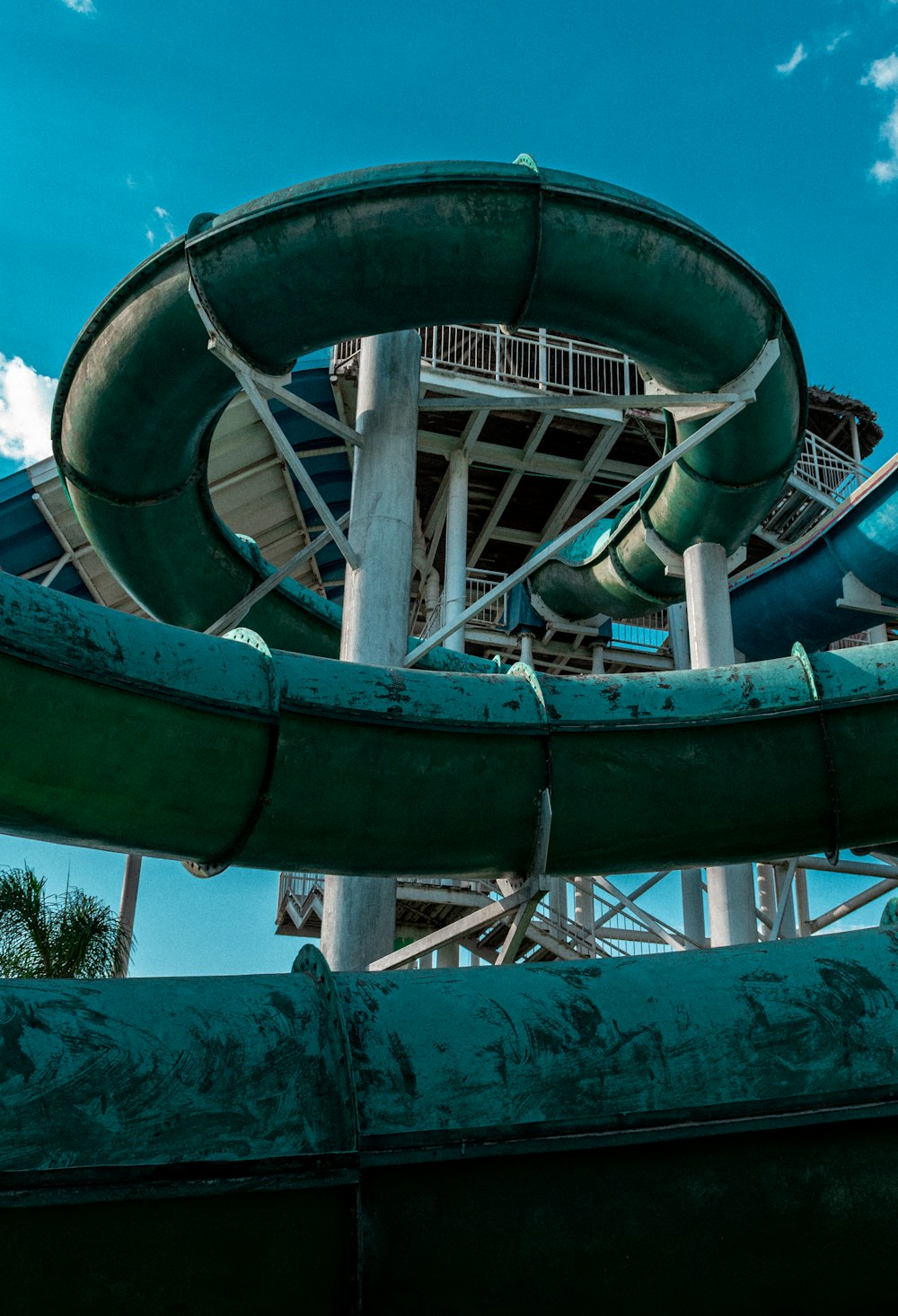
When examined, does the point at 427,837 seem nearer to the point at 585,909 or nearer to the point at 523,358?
the point at 585,909

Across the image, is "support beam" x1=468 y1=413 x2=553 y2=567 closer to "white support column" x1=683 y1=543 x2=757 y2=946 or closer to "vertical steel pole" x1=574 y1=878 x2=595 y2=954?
"vertical steel pole" x1=574 y1=878 x2=595 y2=954

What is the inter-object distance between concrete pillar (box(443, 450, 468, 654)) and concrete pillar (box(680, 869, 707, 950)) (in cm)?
346

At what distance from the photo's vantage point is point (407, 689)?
530 cm

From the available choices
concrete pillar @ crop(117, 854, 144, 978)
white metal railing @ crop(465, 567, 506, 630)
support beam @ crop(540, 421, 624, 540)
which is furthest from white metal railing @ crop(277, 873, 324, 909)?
support beam @ crop(540, 421, 624, 540)

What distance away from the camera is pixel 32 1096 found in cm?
253

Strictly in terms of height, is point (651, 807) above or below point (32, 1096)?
above

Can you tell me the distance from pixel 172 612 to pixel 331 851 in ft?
14.5

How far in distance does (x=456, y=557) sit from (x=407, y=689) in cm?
822

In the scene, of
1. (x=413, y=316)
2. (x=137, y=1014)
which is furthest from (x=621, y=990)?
(x=413, y=316)

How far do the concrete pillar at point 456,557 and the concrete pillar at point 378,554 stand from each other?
488 centimetres

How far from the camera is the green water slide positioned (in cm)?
484

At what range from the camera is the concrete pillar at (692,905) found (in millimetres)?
12445

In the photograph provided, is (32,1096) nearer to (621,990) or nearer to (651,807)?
(621,990)

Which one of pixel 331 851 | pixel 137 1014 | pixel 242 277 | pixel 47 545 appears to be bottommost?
pixel 137 1014
